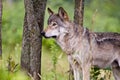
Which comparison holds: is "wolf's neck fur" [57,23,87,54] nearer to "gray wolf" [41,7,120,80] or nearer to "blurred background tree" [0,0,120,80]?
"gray wolf" [41,7,120,80]

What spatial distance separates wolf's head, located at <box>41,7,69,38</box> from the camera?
10537 millimetres

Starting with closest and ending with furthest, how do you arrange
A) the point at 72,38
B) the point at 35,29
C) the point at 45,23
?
the point at 35,29 < the point at 72,38 < the point at 45,23

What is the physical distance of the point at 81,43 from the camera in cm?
1060

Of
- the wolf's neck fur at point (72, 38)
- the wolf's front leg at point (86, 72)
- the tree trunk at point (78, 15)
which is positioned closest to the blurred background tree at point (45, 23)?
the tree trunk at point (78, 15)

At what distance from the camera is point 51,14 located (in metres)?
10.8

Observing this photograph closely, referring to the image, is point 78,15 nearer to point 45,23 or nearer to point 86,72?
point 86,72

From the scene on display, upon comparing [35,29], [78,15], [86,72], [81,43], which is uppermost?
[78,15]

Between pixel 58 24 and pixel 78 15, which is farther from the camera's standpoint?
pixel 78 15

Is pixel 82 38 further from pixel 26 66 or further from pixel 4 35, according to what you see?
pixel 4 35

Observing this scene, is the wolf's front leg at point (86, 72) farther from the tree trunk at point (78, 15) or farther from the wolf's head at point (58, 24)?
the wolf's head at point (58, 24)

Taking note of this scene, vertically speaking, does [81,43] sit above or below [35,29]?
below

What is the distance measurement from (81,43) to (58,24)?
53cm

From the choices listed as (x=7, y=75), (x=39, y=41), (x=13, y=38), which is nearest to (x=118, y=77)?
(x=39, y=41)

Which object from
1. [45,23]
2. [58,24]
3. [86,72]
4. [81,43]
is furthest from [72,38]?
[45,23]
